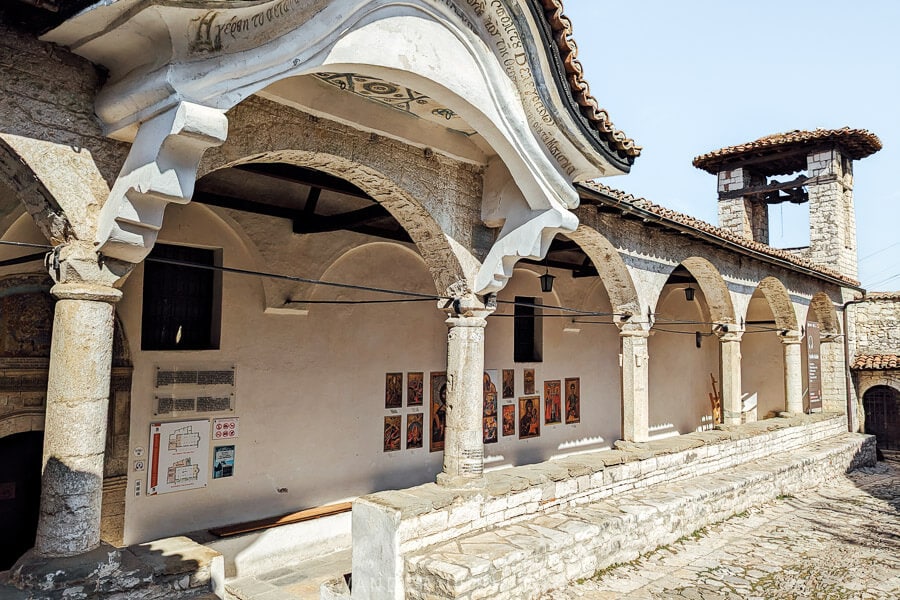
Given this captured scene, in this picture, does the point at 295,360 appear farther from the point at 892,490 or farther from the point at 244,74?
the point at 892,490

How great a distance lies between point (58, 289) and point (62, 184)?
0.55 m

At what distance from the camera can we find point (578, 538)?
568cm

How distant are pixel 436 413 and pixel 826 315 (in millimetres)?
10119

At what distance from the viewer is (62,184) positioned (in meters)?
3.37

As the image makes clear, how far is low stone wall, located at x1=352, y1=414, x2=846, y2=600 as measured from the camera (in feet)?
16.1

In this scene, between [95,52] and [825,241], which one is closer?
[95,52]

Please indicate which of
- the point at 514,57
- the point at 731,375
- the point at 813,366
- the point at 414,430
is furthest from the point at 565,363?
the point at 514,57

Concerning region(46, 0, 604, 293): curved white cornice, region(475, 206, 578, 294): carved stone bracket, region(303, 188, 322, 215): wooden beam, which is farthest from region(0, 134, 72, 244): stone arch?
region(475, 206, 578, 294): carved stone bracket

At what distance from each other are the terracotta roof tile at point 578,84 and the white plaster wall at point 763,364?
10.2 metres

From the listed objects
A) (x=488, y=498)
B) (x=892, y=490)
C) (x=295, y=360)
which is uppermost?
(x=295, y=360)

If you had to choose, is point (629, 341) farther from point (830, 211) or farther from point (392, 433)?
point (830, 211)

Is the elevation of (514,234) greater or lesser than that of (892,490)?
greater

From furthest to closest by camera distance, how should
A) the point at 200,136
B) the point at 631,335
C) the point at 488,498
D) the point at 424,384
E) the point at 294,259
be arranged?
1. the point at 424,384
2. the point at 631,335
3. the point at 294,259
4. the point at 488,498
5. the point at 200,136

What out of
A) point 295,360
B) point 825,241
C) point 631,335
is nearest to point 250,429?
point 295,360
